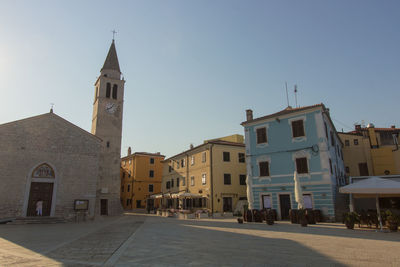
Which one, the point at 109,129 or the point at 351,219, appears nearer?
the point at 351,219

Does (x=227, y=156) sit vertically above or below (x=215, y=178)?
above

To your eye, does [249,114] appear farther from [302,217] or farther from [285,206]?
[302,217]

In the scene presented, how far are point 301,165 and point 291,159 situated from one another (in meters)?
0.91

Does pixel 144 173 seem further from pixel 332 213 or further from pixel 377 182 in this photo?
pixel 377 182

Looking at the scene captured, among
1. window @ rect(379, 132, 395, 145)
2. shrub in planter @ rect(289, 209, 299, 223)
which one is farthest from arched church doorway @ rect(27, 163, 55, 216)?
window @ rect(379, 132, 395, 145)

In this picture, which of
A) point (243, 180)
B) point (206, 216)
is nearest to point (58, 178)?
point (206, 216)

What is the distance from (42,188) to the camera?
23172 millimetres

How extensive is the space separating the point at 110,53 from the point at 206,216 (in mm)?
26657

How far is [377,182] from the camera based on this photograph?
533 inches

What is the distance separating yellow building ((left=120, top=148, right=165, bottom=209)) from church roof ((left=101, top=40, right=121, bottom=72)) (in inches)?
633

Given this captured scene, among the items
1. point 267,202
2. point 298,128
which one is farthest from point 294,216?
point 298,128

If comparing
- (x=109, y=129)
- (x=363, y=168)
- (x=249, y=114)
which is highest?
(x=109, y=129)

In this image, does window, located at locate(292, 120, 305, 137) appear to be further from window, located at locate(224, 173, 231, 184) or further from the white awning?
window, located at locate(224, 173, 231, 184)

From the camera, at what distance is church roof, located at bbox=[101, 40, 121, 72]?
36344mm
